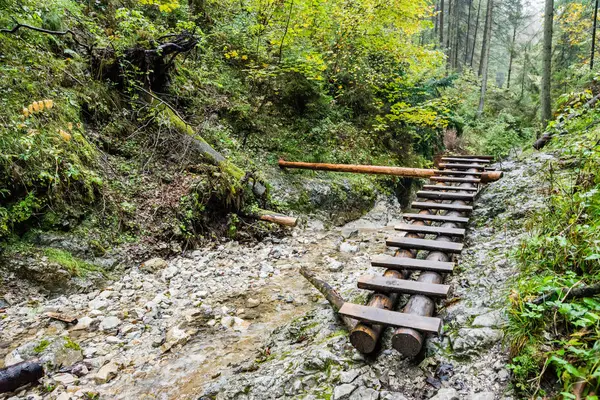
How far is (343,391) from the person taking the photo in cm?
235

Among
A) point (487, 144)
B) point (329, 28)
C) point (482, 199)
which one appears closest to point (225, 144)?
point (329, 28)

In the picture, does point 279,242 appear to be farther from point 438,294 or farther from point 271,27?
point 271,27

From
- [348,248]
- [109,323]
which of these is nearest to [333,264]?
[348,248]

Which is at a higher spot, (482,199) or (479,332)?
(482,199)

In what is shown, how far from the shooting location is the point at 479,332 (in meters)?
2.52

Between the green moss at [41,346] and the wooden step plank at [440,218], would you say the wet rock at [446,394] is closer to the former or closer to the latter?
the wooden step plank at [440,218]

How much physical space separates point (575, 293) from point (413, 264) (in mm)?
1411

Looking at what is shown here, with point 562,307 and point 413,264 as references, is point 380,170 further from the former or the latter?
point 562,307

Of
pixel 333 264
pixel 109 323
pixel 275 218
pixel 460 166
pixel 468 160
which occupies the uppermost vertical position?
pixel 468 160

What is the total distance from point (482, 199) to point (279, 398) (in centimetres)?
457

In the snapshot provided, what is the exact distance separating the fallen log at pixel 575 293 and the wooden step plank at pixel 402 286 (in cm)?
73

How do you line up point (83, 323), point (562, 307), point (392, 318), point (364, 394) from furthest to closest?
1. point (83, 323)
2. point (392, 318)
3. point (364, 394)
4. point (562, 307)

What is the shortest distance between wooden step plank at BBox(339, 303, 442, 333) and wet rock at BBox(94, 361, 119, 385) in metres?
2.22

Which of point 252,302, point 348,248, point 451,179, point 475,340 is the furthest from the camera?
point 451,179
